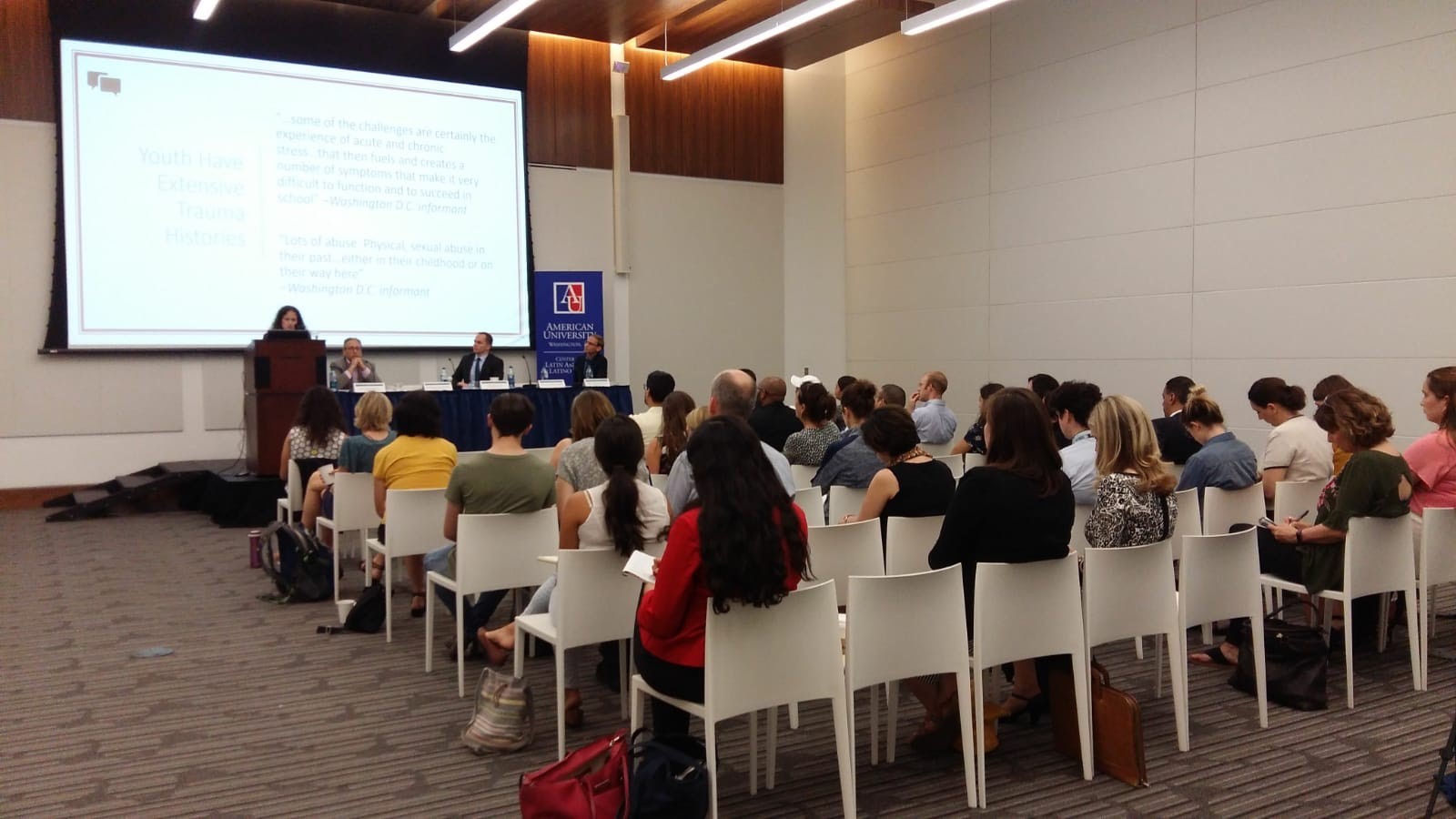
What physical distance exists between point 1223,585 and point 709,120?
992cm

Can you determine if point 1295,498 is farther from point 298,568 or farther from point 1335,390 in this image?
point 298,568

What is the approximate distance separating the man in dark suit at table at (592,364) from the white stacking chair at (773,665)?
25.7 feet

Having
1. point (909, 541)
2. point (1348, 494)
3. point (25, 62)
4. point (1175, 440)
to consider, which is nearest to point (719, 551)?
point (909, 541)

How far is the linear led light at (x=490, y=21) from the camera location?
8.38m

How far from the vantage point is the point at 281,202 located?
9.64 m

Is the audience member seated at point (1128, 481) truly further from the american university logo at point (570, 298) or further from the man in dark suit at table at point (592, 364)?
the american university logo at point (570, 298)

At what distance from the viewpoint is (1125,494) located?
136 inches

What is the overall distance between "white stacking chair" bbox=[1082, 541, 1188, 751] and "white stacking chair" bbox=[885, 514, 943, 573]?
2.18 feet

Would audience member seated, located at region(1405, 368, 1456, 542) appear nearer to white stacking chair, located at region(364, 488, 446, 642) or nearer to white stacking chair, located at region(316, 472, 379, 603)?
white stacking chair, located at region(364, 488, 446, 642)

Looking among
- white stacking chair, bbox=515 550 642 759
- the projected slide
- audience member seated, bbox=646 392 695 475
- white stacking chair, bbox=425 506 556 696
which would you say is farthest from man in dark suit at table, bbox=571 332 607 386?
white stacking chair, bbox=515 550 642 759

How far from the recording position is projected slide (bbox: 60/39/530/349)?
8.90 m

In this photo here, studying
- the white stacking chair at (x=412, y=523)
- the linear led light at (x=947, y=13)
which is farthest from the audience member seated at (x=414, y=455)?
the linear led light at (x=947, y=13)

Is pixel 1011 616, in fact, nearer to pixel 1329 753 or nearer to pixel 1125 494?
pixel 1125 494

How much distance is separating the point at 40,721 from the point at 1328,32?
8.79 metres
